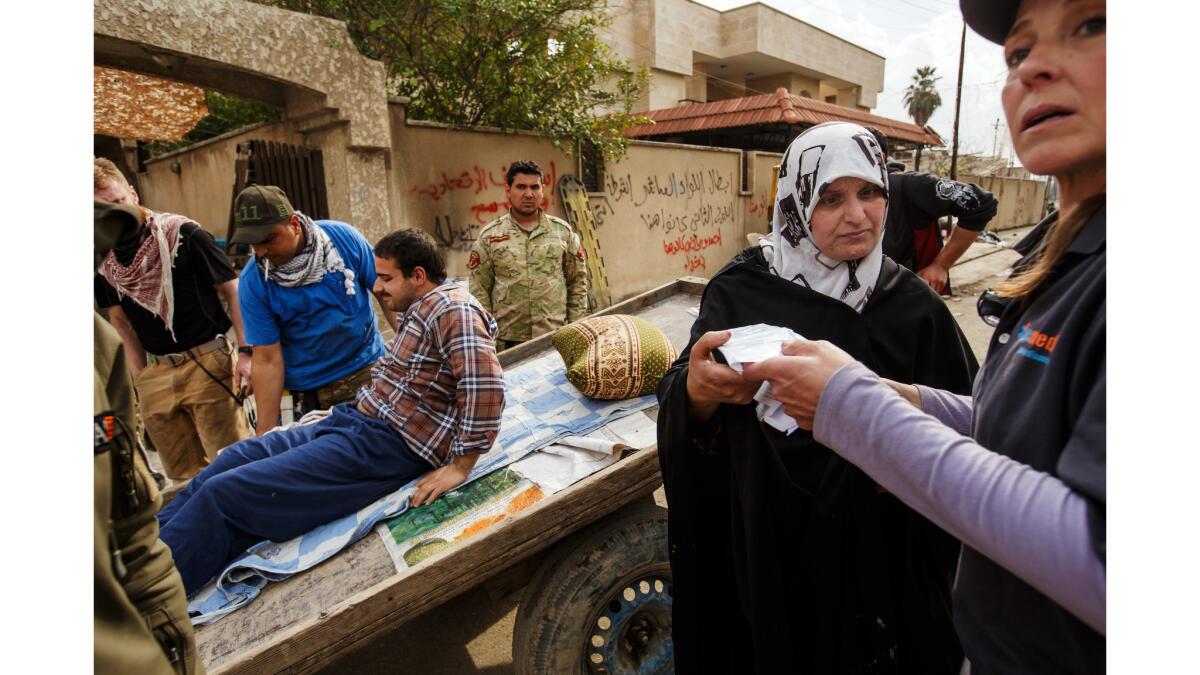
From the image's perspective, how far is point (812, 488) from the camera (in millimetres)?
1611

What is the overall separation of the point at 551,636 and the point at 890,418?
1618mm

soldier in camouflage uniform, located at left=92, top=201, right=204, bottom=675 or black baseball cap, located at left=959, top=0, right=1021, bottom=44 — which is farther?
soldier in camouflage uniform, located at left=92, top=201, right=204, bottom=675

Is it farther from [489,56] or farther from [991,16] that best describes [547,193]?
[991,16]

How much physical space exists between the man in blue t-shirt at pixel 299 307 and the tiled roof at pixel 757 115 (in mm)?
11486

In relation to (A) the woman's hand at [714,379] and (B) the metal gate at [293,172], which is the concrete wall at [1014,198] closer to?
(B) the metal gate at [293,172]

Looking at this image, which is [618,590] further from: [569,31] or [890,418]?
[569,31]

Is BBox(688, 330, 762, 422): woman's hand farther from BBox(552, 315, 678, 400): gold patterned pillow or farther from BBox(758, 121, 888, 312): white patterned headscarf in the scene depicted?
BBox(552, 315, 678, 400): gold patterned pillow

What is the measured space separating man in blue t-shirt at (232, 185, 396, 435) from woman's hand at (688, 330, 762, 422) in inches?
97.5

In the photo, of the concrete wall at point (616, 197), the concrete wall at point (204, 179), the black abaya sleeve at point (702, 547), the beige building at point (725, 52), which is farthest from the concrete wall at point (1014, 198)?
Result: the black abaya sleeve at point (702, 547)

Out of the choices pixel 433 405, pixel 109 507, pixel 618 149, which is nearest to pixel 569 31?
pixel 618 149

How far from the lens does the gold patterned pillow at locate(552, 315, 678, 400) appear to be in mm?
2867

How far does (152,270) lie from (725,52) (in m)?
21.5

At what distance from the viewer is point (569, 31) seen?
738 cm

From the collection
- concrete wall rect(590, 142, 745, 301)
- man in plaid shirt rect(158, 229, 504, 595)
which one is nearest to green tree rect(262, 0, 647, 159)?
concrete wall rect(590, 142, 745, 301)
